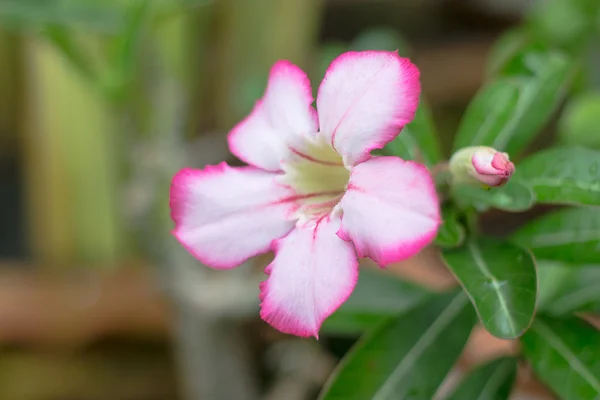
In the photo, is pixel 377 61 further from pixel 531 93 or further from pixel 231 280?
pixel 231 280

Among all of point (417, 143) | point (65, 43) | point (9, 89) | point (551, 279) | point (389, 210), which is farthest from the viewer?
point (9, 89)

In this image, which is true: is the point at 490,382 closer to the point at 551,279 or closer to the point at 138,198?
the point at 551,279

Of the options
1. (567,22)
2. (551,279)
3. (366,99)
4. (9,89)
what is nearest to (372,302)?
(551,279)

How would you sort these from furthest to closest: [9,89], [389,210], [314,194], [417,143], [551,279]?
1. [9,89]
2. [551,279]
3. [417,143]
4. [314,194]
5. [389,210]

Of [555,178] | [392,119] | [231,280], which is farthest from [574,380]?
[231,280]

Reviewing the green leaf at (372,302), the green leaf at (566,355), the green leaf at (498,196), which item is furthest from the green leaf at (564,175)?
the green leaf at (372,302)

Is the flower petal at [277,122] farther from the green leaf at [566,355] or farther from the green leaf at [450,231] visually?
the green leaf at [566,355]
